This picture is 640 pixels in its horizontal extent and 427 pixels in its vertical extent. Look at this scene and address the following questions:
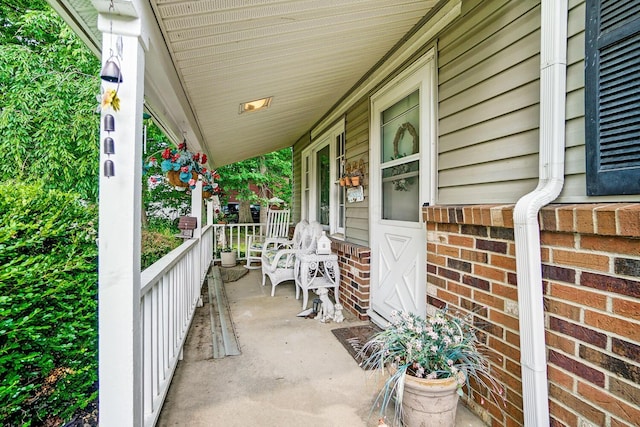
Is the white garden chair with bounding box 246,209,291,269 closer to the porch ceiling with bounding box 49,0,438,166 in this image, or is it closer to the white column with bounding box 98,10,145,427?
the porch ceiling with bounding box 49,0,438,166

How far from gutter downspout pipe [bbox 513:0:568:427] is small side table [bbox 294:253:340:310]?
229 cm

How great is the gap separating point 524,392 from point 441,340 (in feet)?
1.30

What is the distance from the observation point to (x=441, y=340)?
1648 millimetres

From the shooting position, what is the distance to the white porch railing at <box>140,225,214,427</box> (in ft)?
5.17


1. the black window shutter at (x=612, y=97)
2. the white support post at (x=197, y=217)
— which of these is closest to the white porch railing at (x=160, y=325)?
the white support post at (x=197, y=217)

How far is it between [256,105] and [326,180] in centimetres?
191

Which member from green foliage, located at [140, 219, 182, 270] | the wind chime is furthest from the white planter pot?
the wind chime

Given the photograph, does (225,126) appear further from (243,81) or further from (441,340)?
(441,340)

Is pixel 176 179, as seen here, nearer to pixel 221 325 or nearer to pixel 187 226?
pixel 187 226

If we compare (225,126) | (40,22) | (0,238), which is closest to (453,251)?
(0,238)

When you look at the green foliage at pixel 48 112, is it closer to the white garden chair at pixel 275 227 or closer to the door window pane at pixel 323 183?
the white garden chair at pixel 275 227

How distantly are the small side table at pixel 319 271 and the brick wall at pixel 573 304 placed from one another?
1.89 m

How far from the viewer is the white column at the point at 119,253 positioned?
119cm

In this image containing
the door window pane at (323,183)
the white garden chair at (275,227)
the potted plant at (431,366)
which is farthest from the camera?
the white garden chair at (275,227)
